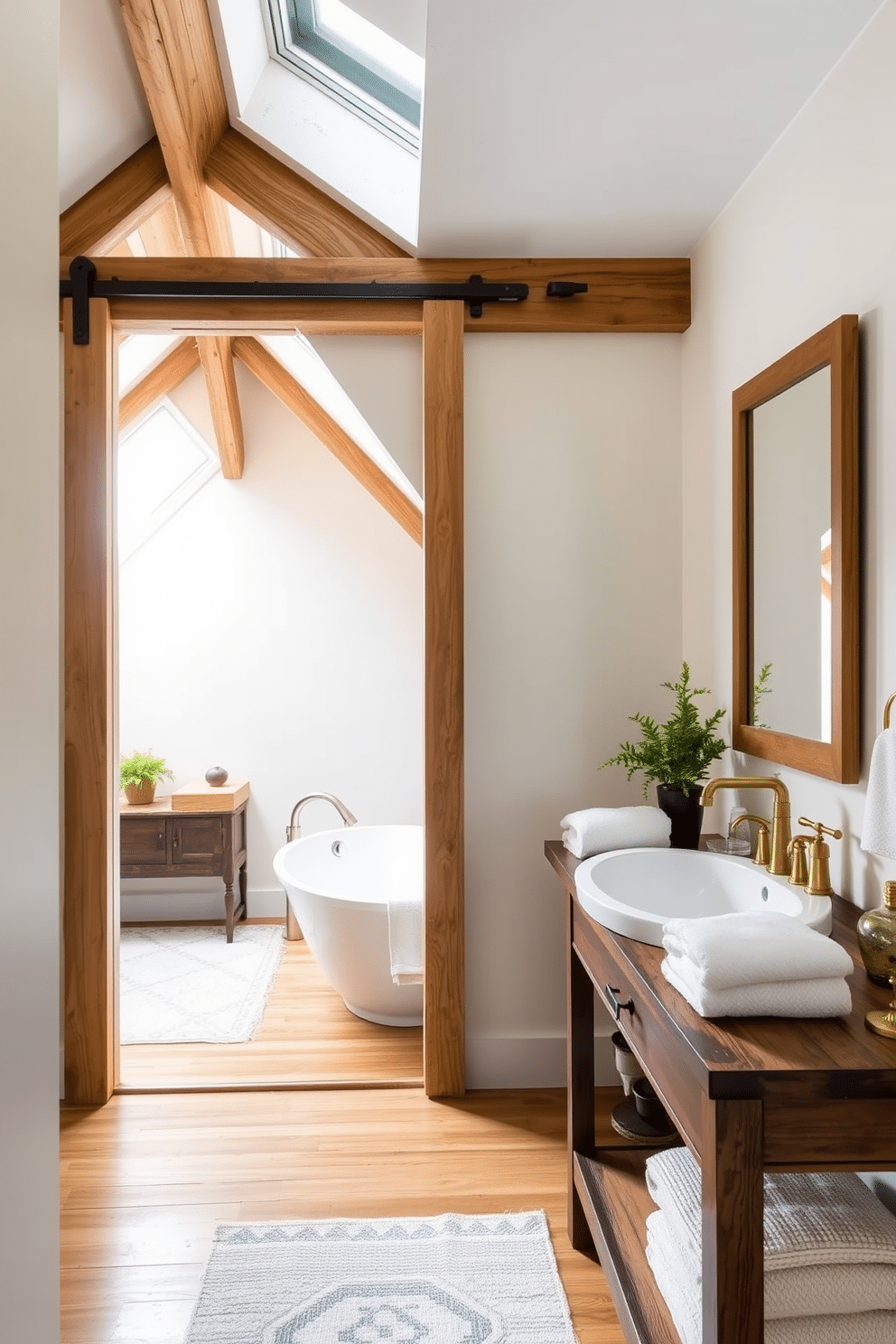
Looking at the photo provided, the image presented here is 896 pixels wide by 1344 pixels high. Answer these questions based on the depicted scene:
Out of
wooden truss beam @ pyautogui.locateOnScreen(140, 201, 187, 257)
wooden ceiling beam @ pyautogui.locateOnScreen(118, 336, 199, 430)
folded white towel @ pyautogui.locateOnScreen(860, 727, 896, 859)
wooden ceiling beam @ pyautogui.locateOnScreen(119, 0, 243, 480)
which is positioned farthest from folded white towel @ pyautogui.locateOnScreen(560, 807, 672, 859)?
wooden ceiling beam @ pyautogui.locateOnScreen(118, 336, 199, 430)

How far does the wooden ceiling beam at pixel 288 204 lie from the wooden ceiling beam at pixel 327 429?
154cm

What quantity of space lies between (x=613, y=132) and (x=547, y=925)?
6.79 ft

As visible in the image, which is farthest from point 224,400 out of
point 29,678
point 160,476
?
point 29,678

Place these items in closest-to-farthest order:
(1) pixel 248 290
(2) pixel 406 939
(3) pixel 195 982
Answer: (1) pixel 248 290, (2) pixel 406 939, (3) pixel 195 982

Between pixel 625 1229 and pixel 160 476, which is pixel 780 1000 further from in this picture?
pixel 160 476

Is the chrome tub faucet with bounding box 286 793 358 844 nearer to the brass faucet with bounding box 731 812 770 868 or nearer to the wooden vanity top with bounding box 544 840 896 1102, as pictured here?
the brass faucet with bounding box 731 812 770 868

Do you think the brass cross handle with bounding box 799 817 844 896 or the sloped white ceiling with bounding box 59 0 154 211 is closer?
the brass cross handle with bounding box 799 817 844 896

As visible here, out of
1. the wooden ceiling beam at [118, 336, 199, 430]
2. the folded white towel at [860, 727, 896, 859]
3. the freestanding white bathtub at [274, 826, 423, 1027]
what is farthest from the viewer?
the wooden ceiling beam at [118, 336, 199, 430]

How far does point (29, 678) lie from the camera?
1.04m

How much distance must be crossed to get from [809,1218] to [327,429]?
12.6 ft

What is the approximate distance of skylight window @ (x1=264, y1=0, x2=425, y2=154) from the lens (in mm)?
2273

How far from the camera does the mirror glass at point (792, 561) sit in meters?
1.83

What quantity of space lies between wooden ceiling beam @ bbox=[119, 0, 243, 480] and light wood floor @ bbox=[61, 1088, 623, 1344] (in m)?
2.67

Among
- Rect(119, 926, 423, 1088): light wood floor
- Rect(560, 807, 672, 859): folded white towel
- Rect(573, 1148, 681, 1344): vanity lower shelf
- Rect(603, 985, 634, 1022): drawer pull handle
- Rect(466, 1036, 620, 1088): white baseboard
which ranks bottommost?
Rect(119, 926, 423, 1088): light wood floor
